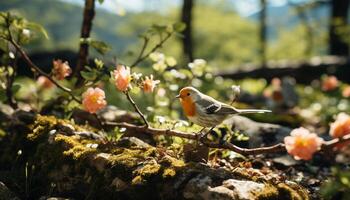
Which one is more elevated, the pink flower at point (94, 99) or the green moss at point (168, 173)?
the pink flower at point (94, 99)

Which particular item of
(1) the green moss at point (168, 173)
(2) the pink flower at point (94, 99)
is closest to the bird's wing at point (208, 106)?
(1) the green moss at point (168, 173)

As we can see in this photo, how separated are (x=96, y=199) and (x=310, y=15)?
2291 centimetres

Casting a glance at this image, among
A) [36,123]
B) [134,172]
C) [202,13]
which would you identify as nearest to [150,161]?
[134,172]

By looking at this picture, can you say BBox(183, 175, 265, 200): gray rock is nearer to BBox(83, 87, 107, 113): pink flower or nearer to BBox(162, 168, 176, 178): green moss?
BBox(162, 168, 176, 178): green moss

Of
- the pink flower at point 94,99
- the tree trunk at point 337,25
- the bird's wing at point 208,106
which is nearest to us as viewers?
the bird's wing at point 208,106

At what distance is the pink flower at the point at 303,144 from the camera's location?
10.1ft

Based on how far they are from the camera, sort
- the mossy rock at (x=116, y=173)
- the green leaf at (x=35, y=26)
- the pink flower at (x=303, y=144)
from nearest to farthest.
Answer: the pink flower at (x=303, y=144) < the mossy rock at (x=116, y=173) < the green leaf at (x=35, y=26)

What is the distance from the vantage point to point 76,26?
170500mm

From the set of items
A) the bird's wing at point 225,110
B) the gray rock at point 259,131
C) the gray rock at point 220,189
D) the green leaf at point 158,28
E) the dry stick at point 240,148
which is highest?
the green leaf at point 158,28

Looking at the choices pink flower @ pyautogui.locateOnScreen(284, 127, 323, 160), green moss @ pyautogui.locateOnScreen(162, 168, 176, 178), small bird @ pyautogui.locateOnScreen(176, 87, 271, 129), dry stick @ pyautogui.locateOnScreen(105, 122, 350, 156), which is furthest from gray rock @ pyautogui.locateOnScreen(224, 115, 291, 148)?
pink flower @ pyautogui.locateOnScreen(284, 127, 323, 160)

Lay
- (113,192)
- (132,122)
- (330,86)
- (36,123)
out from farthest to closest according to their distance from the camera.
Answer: (330,86), (132,122), (36,123), (113,192)

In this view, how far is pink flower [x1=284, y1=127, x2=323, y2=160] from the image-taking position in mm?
3088

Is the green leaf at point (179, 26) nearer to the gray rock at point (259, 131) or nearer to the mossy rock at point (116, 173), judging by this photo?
the gray rock at point (259, 131)

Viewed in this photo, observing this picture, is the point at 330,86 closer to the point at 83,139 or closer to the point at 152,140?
the point at 152,140
